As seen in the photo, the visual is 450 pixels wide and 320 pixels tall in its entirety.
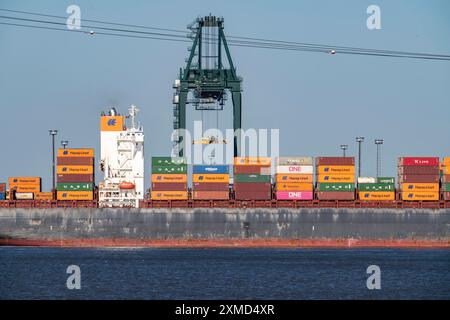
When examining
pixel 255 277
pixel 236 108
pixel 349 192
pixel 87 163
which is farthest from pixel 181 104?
pixel 255 277

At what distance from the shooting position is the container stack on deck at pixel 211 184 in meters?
95.7

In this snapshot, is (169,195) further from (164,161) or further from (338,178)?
(338,178)

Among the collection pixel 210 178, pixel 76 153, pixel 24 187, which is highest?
Answer: pixel 76 153

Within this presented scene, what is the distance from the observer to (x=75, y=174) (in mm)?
95750

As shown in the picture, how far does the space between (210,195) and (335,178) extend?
12.0m

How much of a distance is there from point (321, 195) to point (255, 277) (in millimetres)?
34359

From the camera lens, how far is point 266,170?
9519 cm

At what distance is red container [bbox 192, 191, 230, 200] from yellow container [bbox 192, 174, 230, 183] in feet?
3.73

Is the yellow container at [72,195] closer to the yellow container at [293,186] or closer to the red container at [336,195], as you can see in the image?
the yellow container at [293,186]

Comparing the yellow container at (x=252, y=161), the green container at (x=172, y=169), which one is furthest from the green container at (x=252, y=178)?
the green container at (x=172, y=169)

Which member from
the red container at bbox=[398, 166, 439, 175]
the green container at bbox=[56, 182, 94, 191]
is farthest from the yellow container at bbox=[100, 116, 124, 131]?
the red container at bbox=[398, 166, 439, 175]

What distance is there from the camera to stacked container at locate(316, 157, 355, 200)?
313 feet

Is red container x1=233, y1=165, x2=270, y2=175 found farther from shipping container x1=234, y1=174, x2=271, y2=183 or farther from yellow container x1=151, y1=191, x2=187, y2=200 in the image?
yellow container x1=151, y1=191, x2=187, y2=200

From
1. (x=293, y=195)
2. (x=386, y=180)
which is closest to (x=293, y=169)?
(x=293, y=195)
